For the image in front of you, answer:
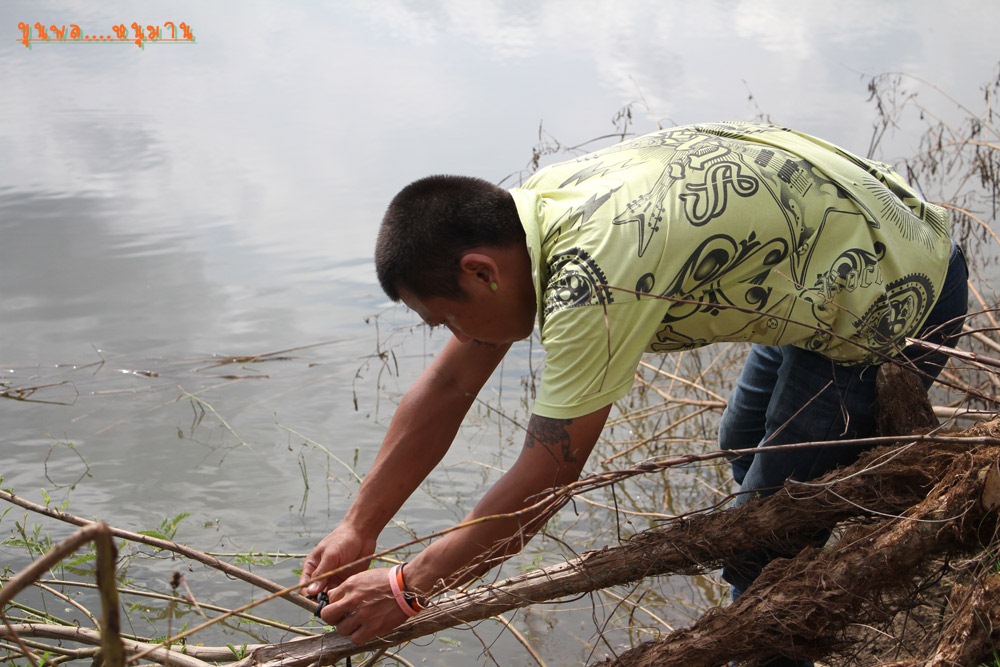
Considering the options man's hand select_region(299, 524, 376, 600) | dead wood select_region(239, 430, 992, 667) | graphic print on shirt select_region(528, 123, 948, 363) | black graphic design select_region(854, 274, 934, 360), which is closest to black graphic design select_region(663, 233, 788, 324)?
graphic print on shirt select_region(528, 123, 948, 363)

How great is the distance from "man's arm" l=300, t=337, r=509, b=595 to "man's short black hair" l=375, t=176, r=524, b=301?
1.69ft

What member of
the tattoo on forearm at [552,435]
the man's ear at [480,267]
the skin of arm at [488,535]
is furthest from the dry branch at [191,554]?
the man's ear at [480,267]

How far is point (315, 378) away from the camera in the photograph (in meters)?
6.63

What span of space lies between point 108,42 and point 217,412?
918 cm

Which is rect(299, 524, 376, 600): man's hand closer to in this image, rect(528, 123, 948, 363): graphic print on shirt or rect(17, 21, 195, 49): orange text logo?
rect(528, 123, 948, 363): graphic print on shirt

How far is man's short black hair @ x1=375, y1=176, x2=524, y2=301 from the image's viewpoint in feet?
7.22

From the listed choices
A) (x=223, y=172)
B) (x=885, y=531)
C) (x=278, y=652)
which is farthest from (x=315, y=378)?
(x=223, y=172)

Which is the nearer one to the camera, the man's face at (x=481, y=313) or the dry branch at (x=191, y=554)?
the man's face at (x=481, y=313)

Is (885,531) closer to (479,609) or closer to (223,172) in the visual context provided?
(479,609)

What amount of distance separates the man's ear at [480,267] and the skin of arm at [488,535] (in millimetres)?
346

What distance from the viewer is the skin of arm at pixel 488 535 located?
2.07 meters

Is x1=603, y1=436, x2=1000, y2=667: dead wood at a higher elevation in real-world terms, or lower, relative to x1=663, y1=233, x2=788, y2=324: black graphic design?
lower

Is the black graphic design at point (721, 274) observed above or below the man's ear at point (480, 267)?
above

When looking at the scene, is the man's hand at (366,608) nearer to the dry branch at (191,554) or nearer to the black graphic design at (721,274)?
the dry branch at (191,554)
